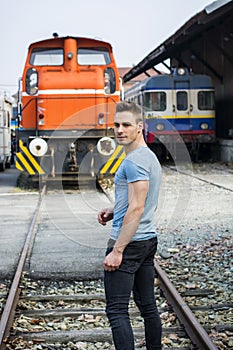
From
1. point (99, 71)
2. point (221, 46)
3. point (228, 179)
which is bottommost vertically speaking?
point (228, 179)

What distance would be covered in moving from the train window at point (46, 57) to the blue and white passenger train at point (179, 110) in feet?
29.5

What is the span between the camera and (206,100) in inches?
973

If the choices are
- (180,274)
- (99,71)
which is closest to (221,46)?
(99,71)

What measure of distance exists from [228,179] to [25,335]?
13.0 m

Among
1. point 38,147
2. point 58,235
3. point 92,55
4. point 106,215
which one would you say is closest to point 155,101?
point 92,55

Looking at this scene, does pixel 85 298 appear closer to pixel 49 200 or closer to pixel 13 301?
pixel 13 301

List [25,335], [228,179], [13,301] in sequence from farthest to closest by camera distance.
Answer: [228,179] → [13,301] → [25,335]

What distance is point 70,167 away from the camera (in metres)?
14.8

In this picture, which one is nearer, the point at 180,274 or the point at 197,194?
the point at 180,274

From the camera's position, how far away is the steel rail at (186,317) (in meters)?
4.49

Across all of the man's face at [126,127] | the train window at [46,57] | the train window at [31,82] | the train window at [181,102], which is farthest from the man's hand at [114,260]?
the train window at [181,102]

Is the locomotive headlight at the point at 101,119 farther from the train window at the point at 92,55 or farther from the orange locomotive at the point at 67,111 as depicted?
the train window at the point at 92,55

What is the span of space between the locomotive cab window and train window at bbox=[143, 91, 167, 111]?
1.35 m

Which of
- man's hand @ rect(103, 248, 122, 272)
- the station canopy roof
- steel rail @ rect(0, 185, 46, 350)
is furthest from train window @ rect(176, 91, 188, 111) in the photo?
man's hand @ rect(103, 248, 122, 272)
